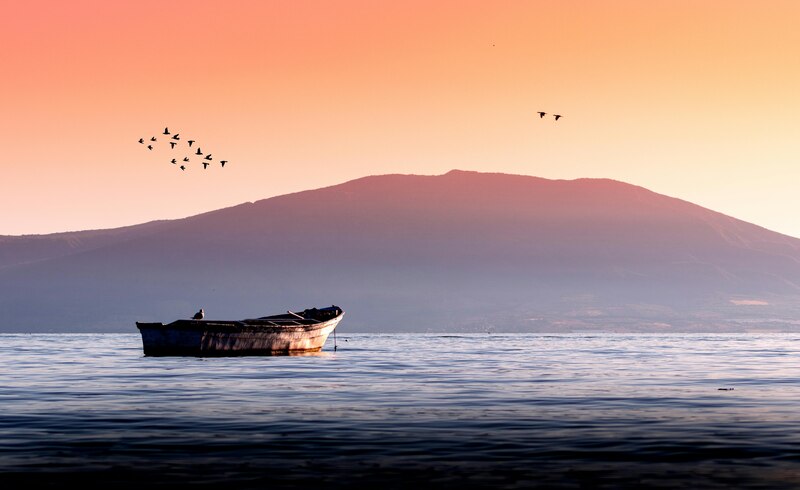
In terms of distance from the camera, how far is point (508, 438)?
2816 centimetres

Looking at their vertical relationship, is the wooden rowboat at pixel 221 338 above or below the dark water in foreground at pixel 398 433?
above

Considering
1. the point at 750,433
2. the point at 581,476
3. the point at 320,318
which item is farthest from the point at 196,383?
the point at 320,318

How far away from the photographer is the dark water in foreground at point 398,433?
22.2 m

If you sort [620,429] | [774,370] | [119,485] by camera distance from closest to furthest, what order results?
[119,485] < [620,429] < [774,370]

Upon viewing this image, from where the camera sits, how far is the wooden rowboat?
7912 centimetres

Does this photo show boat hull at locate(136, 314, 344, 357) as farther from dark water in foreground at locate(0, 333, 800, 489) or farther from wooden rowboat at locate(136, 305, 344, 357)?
dark water in foreground at locate(0, 333, 800, 489)

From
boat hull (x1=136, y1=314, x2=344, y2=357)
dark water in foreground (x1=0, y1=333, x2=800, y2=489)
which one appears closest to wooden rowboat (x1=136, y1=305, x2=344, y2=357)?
boat hull (x1=136, y1=314, x2=344, y2=357)

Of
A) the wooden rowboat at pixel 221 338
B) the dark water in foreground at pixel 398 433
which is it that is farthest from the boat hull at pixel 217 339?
the dark water in foreground at pixel 398 433

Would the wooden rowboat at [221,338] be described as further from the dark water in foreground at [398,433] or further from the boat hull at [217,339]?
the dark water in foreground at [398,433]

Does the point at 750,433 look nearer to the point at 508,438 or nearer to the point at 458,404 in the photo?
the point at 508,438

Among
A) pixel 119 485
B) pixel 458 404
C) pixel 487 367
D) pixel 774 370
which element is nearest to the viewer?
pixel 119 485

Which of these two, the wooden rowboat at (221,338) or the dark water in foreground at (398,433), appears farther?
the wooden rowboat at (221,338)

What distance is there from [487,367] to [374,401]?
31793 millimetres

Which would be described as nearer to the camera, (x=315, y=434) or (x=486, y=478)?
(x=486, y=478)
